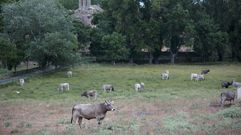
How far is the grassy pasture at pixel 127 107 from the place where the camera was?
19.8 m

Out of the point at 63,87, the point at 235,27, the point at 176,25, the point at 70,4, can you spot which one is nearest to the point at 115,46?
the point at 176,25

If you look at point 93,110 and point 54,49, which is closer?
point 93,110

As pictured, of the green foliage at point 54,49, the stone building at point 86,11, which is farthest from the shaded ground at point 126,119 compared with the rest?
the stone building at point 86,11

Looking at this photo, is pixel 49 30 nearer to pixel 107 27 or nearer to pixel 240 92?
pixel 107 27

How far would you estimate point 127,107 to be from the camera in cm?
2956

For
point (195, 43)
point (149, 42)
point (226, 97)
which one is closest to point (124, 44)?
point (149, 42)

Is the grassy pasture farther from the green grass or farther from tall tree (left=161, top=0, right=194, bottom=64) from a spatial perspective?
tall tree (left=161, top=0, right=194, bottom=64)

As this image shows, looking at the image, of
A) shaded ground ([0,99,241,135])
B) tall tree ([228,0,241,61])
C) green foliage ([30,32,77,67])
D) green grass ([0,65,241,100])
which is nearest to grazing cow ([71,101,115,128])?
shaded ground ([0,99,241,135])

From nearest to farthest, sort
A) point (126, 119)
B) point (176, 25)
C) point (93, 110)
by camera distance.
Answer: point (93, 110)
point (126, 119)
point (176, 25)

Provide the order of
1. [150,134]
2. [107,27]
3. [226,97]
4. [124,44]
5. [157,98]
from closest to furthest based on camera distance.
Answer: [150,134] < [226,97] < [157,98] < [124,44] < [107,27]

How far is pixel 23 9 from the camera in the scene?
5862cm

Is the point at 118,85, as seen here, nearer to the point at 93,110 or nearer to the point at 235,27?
the point at 93,110

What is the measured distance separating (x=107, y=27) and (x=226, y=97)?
58.1m

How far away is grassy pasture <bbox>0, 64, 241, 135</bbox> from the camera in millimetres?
19844
